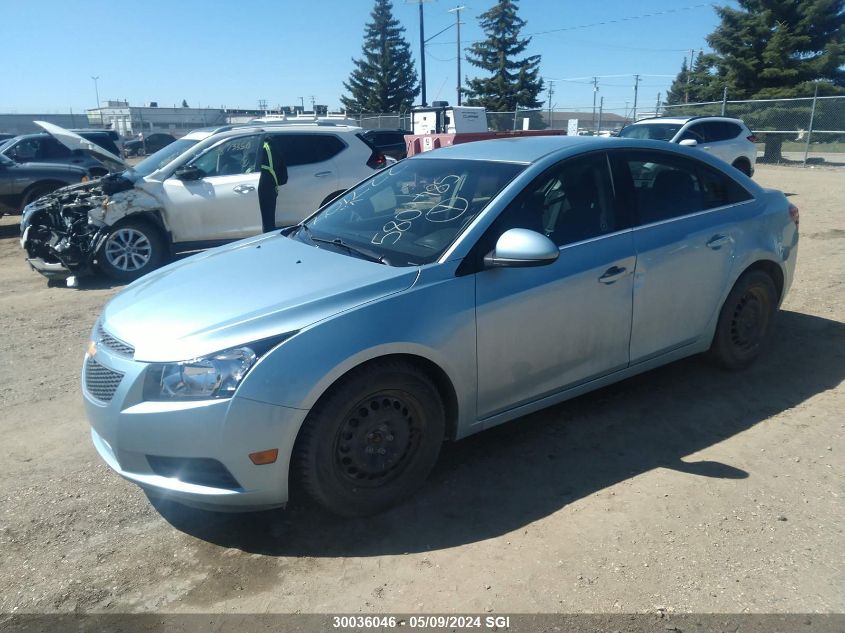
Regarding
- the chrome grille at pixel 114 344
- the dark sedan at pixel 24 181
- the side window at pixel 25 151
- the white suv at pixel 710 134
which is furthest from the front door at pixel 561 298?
the side window at pixel 25 151

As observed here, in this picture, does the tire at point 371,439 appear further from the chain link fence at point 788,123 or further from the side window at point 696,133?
the chain link fence at point 788,123

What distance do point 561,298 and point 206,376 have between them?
6.09 ft

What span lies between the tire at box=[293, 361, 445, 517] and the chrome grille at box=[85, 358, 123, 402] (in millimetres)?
880

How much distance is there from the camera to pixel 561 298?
3506mm

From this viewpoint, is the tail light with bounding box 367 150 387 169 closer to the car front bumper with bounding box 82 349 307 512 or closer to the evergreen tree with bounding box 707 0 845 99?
the car front bumper with bounding box 82 349 307 512

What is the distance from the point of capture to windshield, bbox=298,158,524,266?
3438 mm

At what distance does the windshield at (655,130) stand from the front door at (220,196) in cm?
856

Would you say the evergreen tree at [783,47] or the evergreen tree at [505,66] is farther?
the evergreen tree at [505,66]

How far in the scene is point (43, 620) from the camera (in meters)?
2.59

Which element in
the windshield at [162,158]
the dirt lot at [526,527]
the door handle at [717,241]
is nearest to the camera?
the dirt lot at [526,527]

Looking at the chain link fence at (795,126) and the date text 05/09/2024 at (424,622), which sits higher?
the chain link fence at (795,126)

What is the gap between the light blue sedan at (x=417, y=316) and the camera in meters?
2.77

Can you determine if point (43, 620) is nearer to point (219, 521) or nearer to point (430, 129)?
point (219, 521)

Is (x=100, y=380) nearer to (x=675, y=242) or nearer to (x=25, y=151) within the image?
(x=675, y=242)
